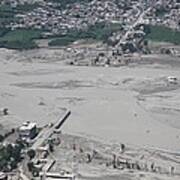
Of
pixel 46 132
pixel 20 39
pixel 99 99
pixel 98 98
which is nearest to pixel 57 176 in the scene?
pixel 46 132

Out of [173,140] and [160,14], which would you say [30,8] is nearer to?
[160,14]

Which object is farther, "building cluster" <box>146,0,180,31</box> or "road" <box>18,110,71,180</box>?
"building cluster" <box>146,0,180,31</box>

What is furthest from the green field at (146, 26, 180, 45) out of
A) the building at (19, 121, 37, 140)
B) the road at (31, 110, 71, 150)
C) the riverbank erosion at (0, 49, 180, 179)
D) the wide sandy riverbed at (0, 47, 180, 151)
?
the building at (19, 121, 37, 140)

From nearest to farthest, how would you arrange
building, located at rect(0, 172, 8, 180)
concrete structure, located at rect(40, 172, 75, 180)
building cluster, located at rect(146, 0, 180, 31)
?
building, located at rect(0, 172, 8, 180), concrete structure, located at rect(40, 172, 75, 180), building cluster, located at rect(146, 0, 180, 31)

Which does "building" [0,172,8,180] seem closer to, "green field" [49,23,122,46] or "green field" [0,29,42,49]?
"green field" [0,29,42,49]

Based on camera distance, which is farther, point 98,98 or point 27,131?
point 98,98

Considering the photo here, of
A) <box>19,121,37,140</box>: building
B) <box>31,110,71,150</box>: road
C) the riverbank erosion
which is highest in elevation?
<box>19,121,37,140</box>: building

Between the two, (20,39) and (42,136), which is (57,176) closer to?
(42,136)
